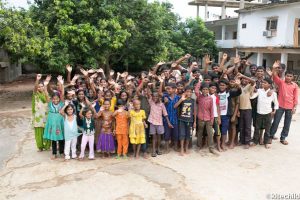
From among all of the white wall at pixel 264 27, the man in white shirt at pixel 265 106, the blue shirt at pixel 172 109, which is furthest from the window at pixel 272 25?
the blue shirt at pixel 172 109

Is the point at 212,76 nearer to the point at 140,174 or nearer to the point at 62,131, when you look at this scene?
the point at 140,174

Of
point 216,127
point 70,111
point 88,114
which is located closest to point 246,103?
point 216,127

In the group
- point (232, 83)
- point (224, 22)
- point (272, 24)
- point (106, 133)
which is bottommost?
point (106, 133)

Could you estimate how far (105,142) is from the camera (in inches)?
218

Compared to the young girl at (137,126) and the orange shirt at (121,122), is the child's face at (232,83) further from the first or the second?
the orange shirt at (121,122)

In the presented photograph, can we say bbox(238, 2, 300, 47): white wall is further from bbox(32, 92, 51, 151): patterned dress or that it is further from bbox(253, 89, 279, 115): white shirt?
bbox(32, 92, 51, 151): patterned dress

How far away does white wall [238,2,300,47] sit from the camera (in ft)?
60.2

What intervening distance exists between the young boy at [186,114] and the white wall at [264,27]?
49.6 feet

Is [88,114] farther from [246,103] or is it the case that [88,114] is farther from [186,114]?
[246,103]

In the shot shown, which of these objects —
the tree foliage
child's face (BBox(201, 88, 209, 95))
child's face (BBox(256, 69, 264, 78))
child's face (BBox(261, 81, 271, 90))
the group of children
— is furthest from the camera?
the tree foliage

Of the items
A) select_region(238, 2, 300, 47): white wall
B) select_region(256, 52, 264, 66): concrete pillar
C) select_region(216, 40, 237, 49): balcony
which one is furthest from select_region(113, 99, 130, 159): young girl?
select_region(216, 40, 237, 49): balcony

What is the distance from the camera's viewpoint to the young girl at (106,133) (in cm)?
554

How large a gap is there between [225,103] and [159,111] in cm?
136

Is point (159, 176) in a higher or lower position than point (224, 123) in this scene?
lower
